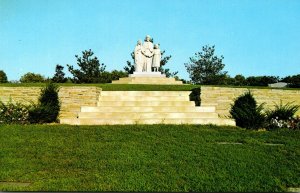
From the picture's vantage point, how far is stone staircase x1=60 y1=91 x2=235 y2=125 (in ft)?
38.3

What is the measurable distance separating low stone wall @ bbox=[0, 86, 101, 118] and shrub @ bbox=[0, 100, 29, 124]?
29.8 inches

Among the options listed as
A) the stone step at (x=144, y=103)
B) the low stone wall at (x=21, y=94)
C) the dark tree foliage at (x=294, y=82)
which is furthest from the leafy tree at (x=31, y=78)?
the stone step at (x=144, y=103)

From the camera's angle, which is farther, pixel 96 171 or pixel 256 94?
pixel 256 94

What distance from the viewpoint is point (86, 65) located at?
3500cm

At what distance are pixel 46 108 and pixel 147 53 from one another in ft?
42.1

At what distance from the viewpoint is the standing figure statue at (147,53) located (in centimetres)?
2381

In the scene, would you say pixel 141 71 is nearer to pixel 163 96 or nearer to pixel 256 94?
pixel 163 96

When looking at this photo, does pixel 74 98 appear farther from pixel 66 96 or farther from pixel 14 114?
pixel 14 114

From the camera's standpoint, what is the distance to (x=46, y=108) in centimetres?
1173

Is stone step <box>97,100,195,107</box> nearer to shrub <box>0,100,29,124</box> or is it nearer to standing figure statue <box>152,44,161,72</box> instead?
shrub <box>0,100,29,124</box>

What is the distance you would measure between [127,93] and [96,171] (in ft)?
27.1

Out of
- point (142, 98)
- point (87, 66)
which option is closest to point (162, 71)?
point (87, 66)

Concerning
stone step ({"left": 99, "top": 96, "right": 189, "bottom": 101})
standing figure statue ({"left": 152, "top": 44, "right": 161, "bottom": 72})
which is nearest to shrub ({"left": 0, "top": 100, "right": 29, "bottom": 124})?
stone step ({"left": 99, "top": 96, "right": 189, "bottom": 101})

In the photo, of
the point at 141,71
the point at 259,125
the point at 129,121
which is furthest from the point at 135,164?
the point at 141,71
